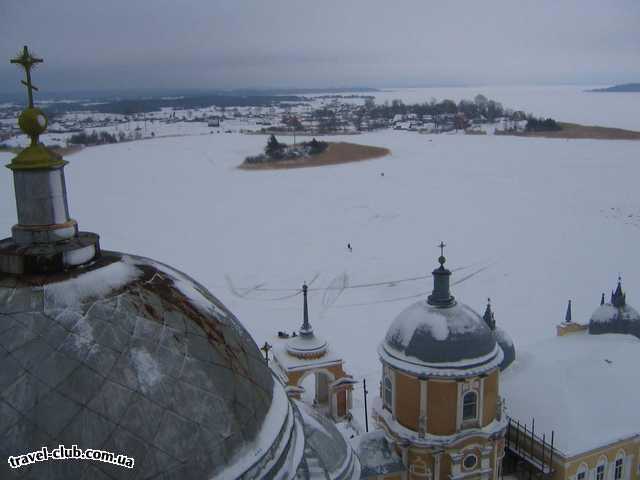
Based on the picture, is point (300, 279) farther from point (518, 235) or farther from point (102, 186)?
point (102, 186)

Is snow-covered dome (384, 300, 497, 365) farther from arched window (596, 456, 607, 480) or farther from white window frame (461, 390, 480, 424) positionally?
arched window (596, 456, 607, 480)

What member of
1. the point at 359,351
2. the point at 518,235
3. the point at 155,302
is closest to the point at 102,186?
the point at 518,235

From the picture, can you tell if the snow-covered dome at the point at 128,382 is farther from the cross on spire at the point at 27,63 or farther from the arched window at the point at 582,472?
the arched window at the point at 582,472

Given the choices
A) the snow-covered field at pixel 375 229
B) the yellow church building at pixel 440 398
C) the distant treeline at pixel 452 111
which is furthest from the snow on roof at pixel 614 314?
the distant treeline at pixel 452 111

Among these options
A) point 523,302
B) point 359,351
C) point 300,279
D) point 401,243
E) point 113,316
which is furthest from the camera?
point 401,243

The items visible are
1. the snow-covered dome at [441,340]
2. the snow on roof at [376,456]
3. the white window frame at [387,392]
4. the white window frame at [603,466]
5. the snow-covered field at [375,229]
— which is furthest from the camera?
the snow-covered field at [375,229]

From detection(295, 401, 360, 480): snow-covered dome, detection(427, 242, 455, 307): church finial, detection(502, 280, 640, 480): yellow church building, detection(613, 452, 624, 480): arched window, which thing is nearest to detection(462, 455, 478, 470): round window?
detection(502, 280, 640, 480): yellow church building
